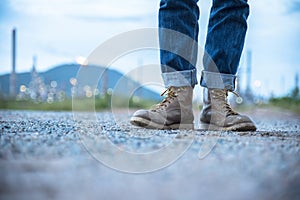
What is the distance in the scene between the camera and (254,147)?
942 millimetres

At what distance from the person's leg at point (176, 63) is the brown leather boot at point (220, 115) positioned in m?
0.09

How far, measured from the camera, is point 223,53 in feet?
4.95

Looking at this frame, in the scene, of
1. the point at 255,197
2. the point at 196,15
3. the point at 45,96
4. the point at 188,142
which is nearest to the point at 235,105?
the point at 45,96

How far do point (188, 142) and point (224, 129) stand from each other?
1.71 feet

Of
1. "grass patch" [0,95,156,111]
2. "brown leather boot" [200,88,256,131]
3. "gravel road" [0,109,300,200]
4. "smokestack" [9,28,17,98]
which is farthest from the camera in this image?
"smokestack" [9,28,17,98]

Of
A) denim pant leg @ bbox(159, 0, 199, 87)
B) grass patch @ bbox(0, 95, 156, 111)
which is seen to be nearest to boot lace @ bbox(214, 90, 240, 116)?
denim pant leg @ bbox(159, 0, 199, 87)

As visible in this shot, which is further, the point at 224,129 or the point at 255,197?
the point at 224,129

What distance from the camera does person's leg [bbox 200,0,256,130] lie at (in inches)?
59.6

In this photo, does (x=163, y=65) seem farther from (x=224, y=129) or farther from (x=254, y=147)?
(x=254, y=147)

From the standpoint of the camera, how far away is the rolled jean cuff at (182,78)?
1501mm

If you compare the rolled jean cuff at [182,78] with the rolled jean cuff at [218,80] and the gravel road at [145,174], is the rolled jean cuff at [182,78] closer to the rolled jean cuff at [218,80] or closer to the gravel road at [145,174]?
the rolled jean cuff at [218,80]

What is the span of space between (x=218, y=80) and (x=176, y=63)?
0.65ft

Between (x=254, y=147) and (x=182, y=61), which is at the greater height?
(x=182, y=61)

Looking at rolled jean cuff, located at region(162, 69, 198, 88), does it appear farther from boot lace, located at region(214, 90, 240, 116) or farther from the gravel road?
the gravel road
